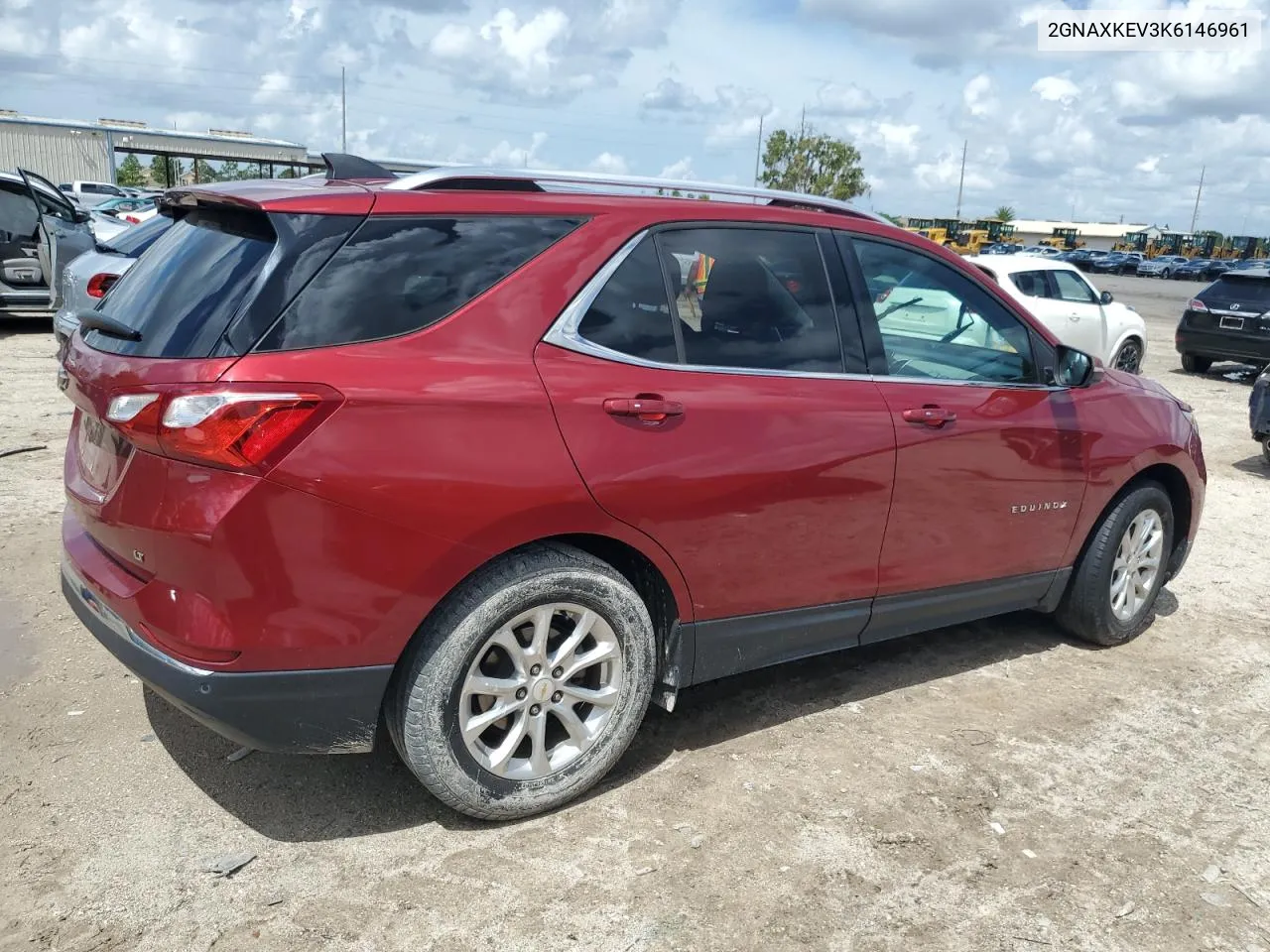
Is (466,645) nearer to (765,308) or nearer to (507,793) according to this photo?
(507,793)

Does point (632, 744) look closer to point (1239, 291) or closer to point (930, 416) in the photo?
point (930, 416)

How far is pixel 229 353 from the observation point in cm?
258

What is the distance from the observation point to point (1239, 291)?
1439 cm

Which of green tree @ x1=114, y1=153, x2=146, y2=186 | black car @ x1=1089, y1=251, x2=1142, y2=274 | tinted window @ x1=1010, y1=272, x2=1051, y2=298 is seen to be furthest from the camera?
green tree @ x1=114, y1=153, x2=146, y2=186

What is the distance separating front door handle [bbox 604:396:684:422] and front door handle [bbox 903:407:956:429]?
3.22 feet

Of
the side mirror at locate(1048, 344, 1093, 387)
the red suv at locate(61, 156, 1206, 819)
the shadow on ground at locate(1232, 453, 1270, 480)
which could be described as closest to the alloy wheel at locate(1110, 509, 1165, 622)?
the side mirror at locate(1048, 344, 1093, 387)

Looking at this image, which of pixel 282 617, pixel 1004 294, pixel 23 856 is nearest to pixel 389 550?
pixel 282 617

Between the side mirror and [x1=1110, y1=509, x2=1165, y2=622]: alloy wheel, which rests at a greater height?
the side mirror

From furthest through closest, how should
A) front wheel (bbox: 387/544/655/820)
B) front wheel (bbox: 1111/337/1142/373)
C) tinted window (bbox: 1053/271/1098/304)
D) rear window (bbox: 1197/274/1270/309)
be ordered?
rear window (bbox: 1197/274/1270/309), front wheel (bbox: 1111/337/1142/373), tinted window (bbox: 1053/271/1098/304), front wheel (bbox: 387/544/655/820)

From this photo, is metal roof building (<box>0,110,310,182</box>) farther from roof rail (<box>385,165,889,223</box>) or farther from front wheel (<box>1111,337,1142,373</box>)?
roof rail (<box>385,165,889,223</box>)

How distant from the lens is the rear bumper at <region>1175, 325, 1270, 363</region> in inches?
549

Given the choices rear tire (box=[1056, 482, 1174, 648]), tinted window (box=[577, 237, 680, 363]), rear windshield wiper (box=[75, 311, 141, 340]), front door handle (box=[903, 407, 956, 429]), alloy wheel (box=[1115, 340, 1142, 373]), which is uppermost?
tinted window (box=[577, 237, 680, 363])

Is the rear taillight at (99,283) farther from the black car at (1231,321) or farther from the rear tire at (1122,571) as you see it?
the black car at (1231,321)

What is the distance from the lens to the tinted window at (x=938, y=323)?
3779 mm
